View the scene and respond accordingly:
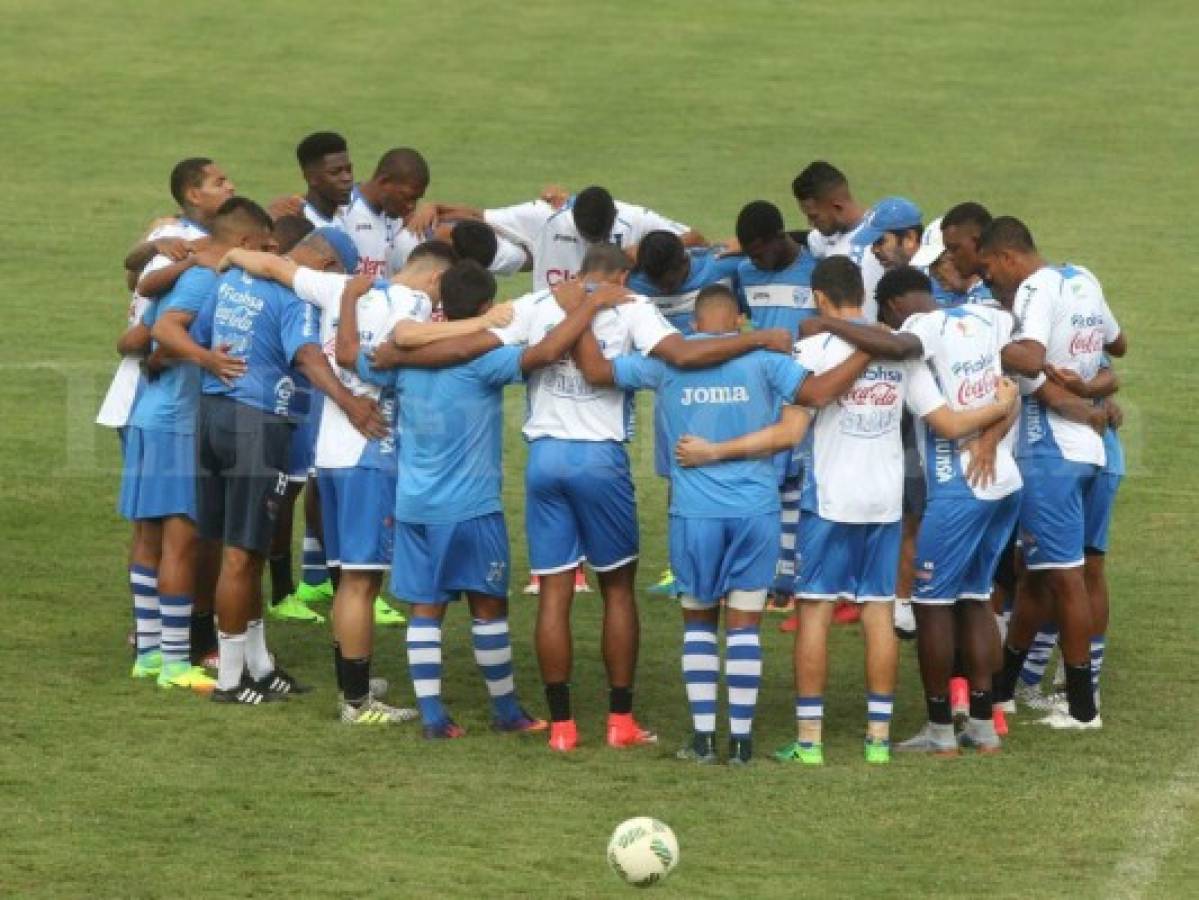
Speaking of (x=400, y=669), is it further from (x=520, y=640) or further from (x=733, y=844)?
(x=733, y=844)

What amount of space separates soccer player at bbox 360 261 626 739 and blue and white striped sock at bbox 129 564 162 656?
5.53 ft

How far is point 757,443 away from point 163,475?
128 inches

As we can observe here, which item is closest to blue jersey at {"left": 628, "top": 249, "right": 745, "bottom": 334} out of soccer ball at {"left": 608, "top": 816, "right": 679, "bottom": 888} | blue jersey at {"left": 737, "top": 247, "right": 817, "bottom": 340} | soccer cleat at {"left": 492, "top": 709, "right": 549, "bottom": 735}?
blue jersey at {"left": 737, "top": 247, "right": 817, "bottom": 340}

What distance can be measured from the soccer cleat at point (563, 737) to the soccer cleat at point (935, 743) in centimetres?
150

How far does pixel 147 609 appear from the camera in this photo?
13.0 meters

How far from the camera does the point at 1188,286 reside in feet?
74.4

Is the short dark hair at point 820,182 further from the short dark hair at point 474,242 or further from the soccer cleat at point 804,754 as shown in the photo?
the soccer cleat at point 804,754

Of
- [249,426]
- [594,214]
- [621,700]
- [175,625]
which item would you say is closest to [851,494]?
[621,700]

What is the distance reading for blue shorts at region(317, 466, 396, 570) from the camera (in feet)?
39.5

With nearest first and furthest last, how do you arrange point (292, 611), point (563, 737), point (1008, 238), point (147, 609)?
point (563, 737) → point (1008, 238) → point (147, 609) → point (292, 611)

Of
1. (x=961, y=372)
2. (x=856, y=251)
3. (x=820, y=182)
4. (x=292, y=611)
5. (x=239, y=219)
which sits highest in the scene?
(x=820, y=182)

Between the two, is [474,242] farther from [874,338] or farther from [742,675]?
[742,675]

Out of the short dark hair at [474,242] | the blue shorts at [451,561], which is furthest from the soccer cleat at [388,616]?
the blue shorts at [451,561]

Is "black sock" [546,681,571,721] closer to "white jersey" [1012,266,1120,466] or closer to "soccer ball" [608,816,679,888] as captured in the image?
"soccer ball" [608,816,679,888]
